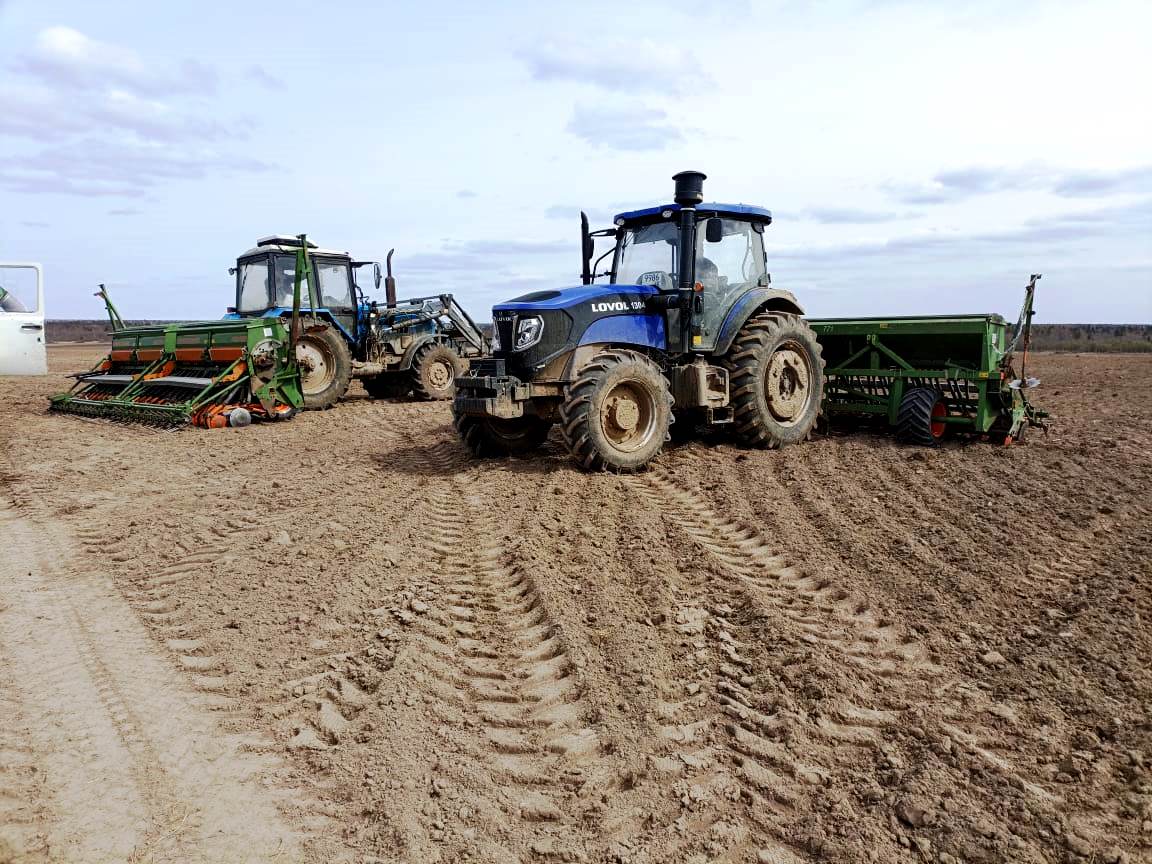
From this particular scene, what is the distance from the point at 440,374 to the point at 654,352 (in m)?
7.27

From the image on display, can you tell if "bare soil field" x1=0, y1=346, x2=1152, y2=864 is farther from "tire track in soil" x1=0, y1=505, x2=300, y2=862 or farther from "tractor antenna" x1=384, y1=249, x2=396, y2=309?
"tractor antenna" x1=384, y1=249, x2=396, y2=309

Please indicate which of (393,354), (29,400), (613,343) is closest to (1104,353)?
(393,354)

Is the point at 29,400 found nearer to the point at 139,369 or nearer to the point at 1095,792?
the point at 139,369

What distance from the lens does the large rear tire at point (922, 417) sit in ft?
27.6

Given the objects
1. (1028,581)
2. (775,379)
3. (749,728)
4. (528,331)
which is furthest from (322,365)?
(749,728)

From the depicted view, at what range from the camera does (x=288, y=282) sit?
42.6ft

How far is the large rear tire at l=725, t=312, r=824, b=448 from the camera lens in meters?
8.10

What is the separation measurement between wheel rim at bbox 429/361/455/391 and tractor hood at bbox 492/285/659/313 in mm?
6813

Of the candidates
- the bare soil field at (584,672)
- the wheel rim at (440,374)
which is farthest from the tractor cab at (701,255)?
the wheel rim at (440,374)

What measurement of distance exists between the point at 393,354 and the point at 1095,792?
12454 millimetres

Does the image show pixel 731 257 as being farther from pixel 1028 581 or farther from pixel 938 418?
pixel 1028 581

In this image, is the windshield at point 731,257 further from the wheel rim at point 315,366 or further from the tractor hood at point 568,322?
the wheel rim at point 315,366

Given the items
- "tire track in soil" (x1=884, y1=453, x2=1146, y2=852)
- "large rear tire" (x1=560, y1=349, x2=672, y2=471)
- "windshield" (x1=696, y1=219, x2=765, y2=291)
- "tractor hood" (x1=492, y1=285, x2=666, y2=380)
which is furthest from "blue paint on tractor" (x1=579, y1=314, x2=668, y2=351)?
"tire track in soil" (x1=884, y1=453, x2=1146, y2=852)

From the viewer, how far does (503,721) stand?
3277 millimetres
